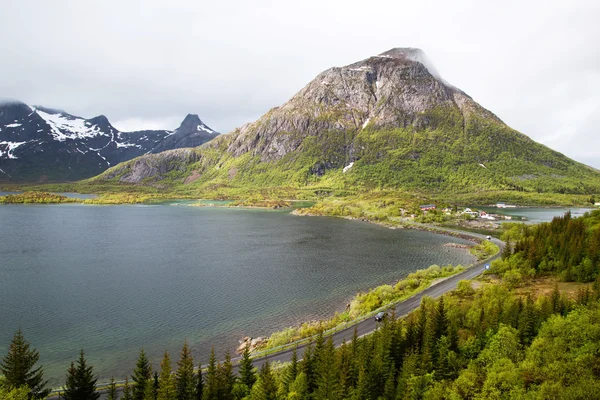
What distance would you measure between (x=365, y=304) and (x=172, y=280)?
40.0 metres

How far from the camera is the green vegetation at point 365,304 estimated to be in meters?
43.1

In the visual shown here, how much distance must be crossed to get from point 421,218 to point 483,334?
123 m

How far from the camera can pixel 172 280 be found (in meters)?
71.6

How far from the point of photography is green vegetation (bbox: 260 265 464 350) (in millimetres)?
43094

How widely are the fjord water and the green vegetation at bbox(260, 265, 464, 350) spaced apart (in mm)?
4126

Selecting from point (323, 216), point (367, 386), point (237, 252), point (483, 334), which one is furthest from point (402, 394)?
point (323, 216)

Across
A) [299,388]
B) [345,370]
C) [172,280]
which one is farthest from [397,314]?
[172,280]

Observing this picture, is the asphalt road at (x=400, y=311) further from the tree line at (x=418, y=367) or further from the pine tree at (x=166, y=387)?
the pine tree at (x=166, y=387)

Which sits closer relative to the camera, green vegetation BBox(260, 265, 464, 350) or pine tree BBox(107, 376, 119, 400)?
pine tree BBox(107, 376, 119, 400)

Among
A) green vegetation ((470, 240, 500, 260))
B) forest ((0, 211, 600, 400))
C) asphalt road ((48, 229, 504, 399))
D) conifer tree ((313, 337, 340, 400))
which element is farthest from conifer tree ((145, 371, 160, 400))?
green vegetation ((470, 240, 500, 260))

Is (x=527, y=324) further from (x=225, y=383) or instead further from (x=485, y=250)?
(x=485, y=250)

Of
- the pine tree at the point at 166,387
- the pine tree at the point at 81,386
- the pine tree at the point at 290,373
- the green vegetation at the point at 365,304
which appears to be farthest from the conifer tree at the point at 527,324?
the pine tree at the point at 81,386

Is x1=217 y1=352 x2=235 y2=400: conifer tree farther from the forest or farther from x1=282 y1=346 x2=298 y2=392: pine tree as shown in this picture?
x1=282 y1=346 x2=298 y2=392: pine tree

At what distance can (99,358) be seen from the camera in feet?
134
